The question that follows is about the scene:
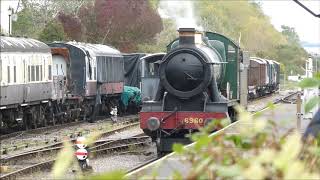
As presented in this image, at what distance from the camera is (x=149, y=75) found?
67.2 feet

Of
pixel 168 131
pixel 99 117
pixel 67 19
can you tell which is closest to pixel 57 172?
pixel 168 131

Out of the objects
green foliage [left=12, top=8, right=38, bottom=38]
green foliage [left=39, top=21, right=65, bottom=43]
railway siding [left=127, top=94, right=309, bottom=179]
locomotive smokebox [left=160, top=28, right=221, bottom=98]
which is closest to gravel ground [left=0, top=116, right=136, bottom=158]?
locomotive smokebox [left=160, top=28, right=221, bottom=98]

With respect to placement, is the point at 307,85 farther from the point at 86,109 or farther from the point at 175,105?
the point at 86,109

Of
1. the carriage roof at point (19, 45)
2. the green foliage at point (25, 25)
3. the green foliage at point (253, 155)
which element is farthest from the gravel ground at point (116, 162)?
the green foliage at point (25, 25)

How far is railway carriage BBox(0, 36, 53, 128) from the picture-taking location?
21656mm

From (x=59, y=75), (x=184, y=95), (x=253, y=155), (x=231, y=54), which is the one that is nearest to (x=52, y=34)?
(x=59, y=75)

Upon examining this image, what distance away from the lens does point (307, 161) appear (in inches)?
148

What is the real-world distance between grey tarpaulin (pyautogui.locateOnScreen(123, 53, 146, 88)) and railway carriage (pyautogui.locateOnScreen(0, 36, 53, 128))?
39.4 ft

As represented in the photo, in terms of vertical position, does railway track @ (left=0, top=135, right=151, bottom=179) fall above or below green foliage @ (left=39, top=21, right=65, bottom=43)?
below

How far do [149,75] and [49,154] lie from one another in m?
4.30

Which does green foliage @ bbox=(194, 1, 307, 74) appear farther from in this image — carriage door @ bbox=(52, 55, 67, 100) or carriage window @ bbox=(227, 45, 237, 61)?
carriage window @ bbox=(227, 45, 237, 61)

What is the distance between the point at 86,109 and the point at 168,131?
1350 centimetres

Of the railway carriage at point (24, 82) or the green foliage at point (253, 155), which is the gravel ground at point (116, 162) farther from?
the green foliage at point (253, 155)

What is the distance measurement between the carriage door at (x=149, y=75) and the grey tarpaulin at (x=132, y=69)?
16.5 m
